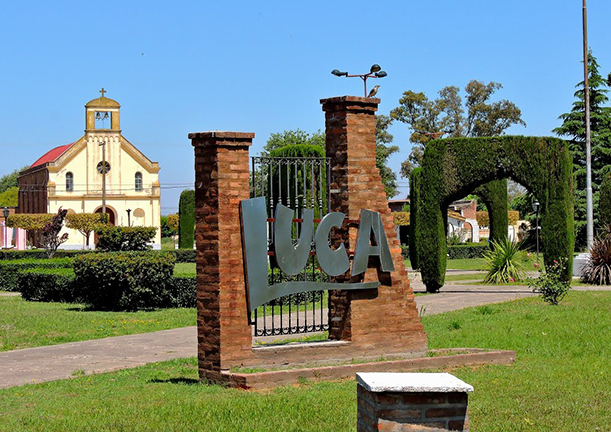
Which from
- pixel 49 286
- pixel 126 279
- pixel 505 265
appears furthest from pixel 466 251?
pixel 126 279

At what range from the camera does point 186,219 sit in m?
50.6

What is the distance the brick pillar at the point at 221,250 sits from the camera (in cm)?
968

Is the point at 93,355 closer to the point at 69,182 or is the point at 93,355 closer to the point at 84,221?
the point at 84,221

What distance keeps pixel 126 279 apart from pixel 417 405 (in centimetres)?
1527

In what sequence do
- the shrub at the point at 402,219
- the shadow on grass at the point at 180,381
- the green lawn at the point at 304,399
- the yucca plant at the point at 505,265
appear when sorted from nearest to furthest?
the green lawn at the point at 304,399
the shadow on grass at the point at 180,381
the yucca plant at the point at 505,265
the shrub at the point at 402,219

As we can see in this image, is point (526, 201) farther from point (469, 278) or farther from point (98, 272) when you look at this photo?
point (98, 272)

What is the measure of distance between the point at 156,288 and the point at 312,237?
10611mm

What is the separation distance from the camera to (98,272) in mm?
19781

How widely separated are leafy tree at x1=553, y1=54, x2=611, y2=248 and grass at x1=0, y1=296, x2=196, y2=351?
2988 centimetres

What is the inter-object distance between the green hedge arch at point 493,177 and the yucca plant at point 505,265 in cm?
287

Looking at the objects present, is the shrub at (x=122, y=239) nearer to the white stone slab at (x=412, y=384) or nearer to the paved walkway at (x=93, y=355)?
the paved walkway at (x=93, y=355)

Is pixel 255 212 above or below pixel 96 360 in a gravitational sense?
above

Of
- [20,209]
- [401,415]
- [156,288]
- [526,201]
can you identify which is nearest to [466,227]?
[526,201]

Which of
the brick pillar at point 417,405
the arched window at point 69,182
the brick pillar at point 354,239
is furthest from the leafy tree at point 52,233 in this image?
the brick pillar at point 417,405
